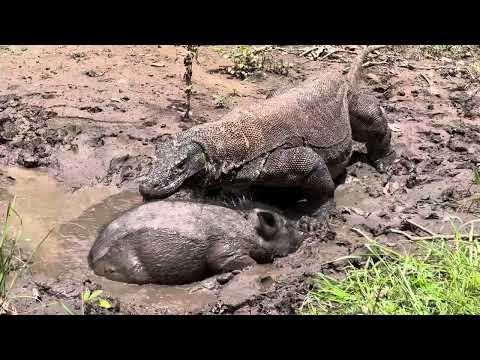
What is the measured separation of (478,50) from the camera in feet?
36.8

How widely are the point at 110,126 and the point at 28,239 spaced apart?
2495 millimetres

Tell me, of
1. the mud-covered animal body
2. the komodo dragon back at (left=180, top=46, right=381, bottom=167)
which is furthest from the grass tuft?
the komodo dragon back at (left=180, top=46, right=381, bottom=167)

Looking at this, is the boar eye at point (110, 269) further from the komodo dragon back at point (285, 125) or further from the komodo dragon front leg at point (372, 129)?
the komodo dragon front leg at point (372, 129)

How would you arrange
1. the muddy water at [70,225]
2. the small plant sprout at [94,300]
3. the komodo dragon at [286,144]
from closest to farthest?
the small plant sprout at [94,300] < the muddy water at [70,225] < the komodo dragon at [286,144]

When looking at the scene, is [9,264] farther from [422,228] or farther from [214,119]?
[214,119]

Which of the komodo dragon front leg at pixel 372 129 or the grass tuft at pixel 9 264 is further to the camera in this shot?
the komodo dragon front leg at pixel 372 129

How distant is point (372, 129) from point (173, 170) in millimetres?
2841

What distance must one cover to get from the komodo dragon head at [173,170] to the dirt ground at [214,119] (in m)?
0.95

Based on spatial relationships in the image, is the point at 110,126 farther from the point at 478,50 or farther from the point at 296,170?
the point at 478,50

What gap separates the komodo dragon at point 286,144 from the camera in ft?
20.3

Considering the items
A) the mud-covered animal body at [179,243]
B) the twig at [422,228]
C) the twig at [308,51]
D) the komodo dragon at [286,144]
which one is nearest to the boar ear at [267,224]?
the mud-covered animal body at [179,243]

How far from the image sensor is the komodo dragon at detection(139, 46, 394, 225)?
6184mm

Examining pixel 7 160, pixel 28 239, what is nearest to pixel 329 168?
pixel 28 239

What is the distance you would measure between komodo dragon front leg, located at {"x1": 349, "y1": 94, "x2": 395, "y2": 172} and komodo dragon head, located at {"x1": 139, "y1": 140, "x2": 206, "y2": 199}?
2361mm
